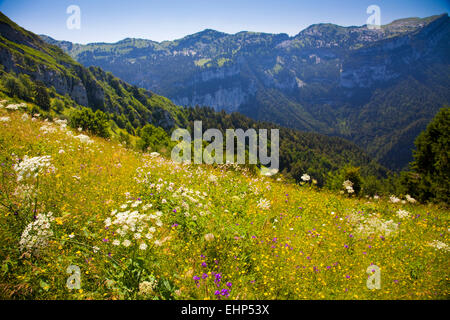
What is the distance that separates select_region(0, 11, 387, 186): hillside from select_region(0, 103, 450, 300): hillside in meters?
54.0

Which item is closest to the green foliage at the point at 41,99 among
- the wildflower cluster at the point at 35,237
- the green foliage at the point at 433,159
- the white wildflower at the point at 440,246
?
the wildflower cluster at the point at 35,237

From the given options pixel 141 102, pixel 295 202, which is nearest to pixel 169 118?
pixel 141 102

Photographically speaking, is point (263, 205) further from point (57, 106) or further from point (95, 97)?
point (95, 97)

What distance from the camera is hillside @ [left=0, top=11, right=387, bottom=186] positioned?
93144mm

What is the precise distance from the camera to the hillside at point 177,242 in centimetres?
338

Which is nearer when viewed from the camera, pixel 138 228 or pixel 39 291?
pixel 39 291

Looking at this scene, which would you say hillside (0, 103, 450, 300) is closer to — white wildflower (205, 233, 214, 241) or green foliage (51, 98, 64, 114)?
white wildflower (205, 233, 214, 241)

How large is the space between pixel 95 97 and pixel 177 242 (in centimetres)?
15567

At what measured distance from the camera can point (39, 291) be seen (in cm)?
312

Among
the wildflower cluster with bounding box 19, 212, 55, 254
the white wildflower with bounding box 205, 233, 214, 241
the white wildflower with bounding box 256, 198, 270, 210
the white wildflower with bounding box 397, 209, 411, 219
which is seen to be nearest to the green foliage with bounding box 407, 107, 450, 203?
the white wildflower with bounding box 397, 209, 411, 219
